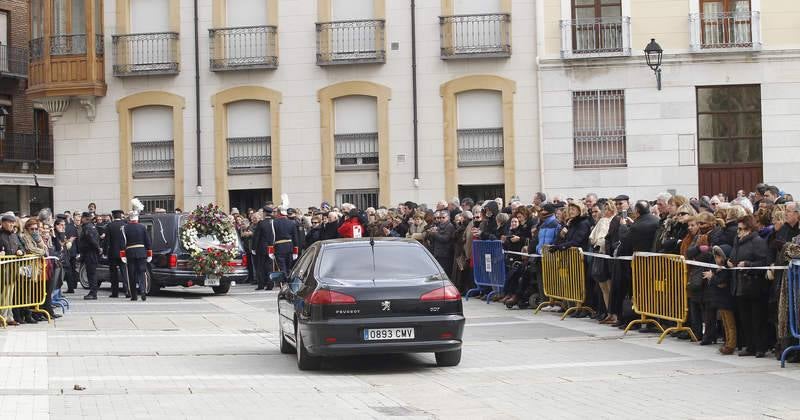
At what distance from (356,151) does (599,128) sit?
6.84 meters

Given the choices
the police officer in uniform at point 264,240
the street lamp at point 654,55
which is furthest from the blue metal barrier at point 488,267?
the street lamp at point 654,55

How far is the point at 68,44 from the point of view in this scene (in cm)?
3781

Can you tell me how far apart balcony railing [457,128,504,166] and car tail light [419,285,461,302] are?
70.6ft

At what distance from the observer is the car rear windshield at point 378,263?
47.5 ft

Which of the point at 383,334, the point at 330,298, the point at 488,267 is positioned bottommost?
the point at 383,334

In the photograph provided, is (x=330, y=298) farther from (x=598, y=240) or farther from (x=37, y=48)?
(x=37, y=48)

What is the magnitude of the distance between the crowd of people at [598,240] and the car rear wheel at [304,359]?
15.8 ft

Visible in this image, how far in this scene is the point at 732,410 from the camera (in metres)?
11.3

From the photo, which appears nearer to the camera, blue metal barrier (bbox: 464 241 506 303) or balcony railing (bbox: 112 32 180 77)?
blue metal barrier (bbox: 464 241 506 303)

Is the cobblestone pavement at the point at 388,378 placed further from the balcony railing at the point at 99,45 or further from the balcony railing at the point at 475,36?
the balcony railing at the point at 99,45

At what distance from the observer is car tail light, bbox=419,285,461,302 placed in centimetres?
1414

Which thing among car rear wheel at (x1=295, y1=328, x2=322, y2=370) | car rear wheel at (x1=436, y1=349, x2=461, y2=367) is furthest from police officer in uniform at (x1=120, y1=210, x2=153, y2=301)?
car rear wheel at (x1=436, y1=349, x2=461, y2=367)

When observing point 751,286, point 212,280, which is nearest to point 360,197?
point 212,280

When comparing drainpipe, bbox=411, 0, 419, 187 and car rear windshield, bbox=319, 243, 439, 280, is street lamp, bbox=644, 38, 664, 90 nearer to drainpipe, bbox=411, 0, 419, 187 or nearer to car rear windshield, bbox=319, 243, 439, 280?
drainpipe, bbox=411, 0, 419, 187
